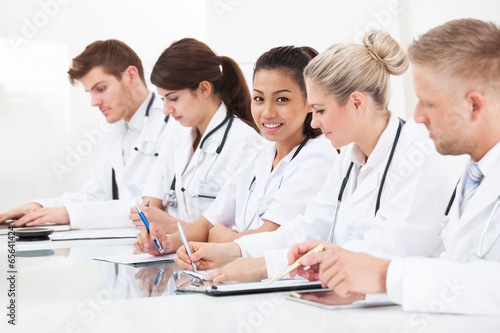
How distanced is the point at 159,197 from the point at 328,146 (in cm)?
114

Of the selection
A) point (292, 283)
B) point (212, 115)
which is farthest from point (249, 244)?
point (212, 115)

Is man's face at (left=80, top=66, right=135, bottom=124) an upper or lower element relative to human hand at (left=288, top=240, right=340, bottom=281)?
upper

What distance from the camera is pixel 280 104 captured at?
219cm

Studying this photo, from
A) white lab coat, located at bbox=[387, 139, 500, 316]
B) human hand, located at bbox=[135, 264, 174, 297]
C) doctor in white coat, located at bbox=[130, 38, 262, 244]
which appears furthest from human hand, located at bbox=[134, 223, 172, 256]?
white lab coat, located at bbox=[387, 139, 500, 316]

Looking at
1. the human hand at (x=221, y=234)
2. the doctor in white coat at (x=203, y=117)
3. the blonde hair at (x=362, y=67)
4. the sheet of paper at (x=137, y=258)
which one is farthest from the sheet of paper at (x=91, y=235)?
the blonde hair at (x=362, y=67)

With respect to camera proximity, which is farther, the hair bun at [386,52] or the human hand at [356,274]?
the hair bun at [386,52]

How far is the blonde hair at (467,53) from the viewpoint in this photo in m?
1.26

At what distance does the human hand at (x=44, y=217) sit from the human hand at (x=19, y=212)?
155 mm

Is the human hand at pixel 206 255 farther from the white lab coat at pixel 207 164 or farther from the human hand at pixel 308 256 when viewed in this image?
the white lab coat at pixel 207 164

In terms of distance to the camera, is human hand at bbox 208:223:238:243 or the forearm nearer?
human hand at bbox 208:223:238:243

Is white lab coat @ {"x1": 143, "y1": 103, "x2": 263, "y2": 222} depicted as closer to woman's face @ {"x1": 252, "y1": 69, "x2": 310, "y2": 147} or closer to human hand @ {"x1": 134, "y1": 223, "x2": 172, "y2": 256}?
woman's face @ {"x1": 252, "y1": 69, "x2": 310, "y2": 147}

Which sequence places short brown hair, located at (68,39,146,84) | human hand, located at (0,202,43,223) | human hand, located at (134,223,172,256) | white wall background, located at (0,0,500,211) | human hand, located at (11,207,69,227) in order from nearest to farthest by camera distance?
1. human hand, located at (134,223,172,256)
2. human hand, located at (11,207,69,227)
3. human hand, located at (0,202,43,223)
4. short brown hair, located at (68,39,146,84)
5. white wall background, located at (0,0,500,211)

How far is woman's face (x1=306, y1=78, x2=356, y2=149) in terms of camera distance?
1764 millimetres

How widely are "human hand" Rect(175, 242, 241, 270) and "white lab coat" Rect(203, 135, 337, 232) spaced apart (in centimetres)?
31
